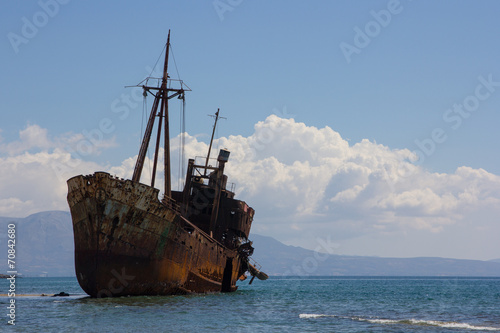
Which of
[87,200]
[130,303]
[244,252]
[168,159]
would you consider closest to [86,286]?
[130,303]

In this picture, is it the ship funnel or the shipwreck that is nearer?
the shipwreck

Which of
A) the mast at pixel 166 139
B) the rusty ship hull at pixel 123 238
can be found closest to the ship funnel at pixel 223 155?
the mast at pixel 166 139

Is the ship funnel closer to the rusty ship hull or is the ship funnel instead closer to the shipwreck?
the shipwreck

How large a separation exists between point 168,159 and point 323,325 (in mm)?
19713

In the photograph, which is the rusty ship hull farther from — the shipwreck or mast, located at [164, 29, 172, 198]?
mast, located at [164, 29, 172, 198]

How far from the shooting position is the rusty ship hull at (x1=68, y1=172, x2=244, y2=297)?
30984mm

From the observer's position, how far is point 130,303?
31.6 meters

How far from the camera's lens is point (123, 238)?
3166 cm

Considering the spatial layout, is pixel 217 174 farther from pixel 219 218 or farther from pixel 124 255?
pixel 124 255

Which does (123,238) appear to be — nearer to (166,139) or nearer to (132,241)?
(132,241)

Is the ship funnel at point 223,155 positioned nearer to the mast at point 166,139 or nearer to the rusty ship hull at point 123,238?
the mast at point 166,139

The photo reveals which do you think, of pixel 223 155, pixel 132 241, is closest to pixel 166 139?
pixel 223 155

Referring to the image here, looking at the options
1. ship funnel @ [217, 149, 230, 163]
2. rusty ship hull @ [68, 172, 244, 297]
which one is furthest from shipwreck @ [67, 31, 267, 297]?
ship funnel @ [217, 149, 230, 163]

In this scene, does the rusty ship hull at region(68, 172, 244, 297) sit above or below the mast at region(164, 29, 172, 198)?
below
